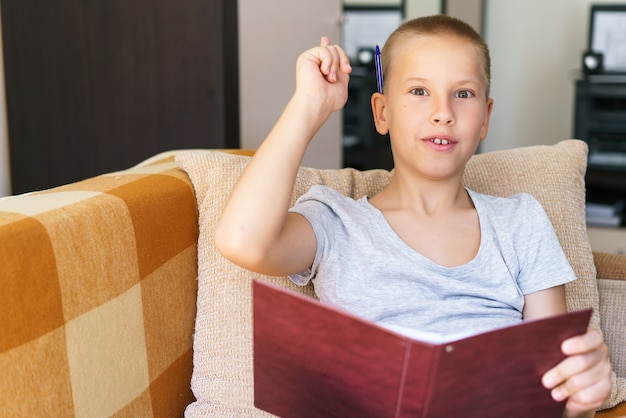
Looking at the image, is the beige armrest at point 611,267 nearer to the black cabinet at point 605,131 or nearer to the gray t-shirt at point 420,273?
the gray t-shirt at point 420,273

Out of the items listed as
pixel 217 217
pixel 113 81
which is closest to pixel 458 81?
pixel 217 217

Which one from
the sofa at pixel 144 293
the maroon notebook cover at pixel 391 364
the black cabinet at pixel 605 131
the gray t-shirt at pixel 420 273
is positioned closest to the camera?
the maroon notebook cover at pixel 391 364

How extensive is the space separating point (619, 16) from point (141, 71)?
302 cm

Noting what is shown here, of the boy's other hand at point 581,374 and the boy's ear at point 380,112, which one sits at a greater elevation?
the boy's ear at point 380,112

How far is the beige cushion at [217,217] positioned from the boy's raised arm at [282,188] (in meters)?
0.18

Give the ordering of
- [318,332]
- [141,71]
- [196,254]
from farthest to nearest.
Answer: [141,71] < [196,254] < [318,332]

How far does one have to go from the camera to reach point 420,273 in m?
1.13

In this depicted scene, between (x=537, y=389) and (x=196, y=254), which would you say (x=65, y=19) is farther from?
(x=537, y=389)

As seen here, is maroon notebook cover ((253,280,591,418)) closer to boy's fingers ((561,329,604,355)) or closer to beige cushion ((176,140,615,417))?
boy's fingers ((561,329,604,355))

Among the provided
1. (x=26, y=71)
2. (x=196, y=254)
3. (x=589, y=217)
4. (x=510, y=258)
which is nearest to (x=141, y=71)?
(x=26, y=71)

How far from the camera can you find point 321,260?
1136 millimetres

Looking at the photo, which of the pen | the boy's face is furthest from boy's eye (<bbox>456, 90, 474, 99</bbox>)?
the pen

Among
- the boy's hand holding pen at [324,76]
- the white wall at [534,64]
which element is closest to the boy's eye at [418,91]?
the boy's hand holding pen at [324,76]

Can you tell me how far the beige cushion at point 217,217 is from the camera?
1202 mm
